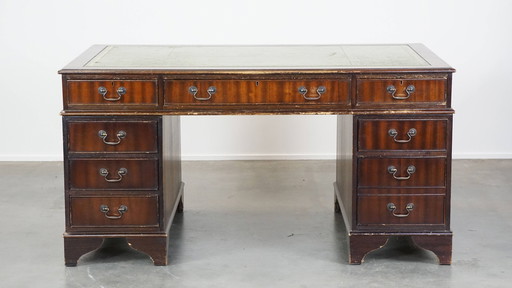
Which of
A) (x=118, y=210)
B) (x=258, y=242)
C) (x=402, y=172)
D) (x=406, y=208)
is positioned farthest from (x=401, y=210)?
(x=118, y=210)

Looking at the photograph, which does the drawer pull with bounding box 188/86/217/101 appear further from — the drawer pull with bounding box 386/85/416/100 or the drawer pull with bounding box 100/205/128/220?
the drawer pull with bounding box 386/85/416/100

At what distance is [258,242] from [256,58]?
0.82 meters

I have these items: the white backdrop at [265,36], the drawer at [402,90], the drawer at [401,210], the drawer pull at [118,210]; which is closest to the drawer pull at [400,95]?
the drawer at [402,90]

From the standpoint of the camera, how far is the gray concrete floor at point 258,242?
4.36m

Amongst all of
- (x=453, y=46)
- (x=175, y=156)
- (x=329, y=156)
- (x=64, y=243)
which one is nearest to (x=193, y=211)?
(x=175, y=156)

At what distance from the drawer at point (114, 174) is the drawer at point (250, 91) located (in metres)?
0.29

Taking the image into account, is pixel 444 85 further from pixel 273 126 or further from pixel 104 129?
pixel 273 126

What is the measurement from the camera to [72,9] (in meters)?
6.29

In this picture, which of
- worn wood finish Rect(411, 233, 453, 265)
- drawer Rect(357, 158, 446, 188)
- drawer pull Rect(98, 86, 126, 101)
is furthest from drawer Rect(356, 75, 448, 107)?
drawer pull Rect(98, 86, 126, 101)

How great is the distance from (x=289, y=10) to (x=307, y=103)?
1.97 m

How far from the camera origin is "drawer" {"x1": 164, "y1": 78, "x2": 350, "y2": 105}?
4379 millimetres

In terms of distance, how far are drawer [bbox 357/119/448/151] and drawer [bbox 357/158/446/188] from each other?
6 cm

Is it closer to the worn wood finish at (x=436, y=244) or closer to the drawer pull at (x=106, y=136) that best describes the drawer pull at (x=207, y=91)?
the drawer pull at (x=106, y=136)

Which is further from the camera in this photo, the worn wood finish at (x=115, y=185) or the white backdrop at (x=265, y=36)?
the white backdrop at (x=265, y=36)
